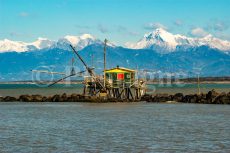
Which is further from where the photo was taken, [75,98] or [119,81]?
[75,98]

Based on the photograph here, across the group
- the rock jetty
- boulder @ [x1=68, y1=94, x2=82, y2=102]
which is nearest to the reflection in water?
the rock jetty

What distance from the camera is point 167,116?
54.5 meters

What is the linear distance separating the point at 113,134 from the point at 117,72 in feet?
158

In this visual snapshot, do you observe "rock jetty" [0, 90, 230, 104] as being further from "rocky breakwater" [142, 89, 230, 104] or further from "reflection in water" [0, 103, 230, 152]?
"reflection in water" [0, 103, 230, 152]

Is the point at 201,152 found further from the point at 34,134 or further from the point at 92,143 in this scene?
the point at 34,134

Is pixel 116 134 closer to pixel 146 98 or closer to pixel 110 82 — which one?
pixel 110 82

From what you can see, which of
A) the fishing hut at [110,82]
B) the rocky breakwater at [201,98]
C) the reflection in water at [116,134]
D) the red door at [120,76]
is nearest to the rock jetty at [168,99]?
the rocky breakwater at [201,98]

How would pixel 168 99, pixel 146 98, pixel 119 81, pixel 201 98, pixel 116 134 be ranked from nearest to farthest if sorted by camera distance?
pixel 116 134, pixel 201 98, pixel 168 99, pixel 146 98, pixel 119 81

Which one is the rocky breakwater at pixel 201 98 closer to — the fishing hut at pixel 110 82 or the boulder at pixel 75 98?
the fishing hut at pixel 110 82

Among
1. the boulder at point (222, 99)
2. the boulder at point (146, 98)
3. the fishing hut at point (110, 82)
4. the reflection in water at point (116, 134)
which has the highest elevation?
the fishing hut at point (110, 82)

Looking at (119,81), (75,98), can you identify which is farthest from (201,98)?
(75,98)

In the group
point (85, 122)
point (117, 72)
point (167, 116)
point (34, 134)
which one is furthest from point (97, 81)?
point (34, 134)

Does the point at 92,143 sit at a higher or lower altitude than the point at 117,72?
lower

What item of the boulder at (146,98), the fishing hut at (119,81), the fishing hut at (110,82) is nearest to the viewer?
the fishing hut at (110,82)
